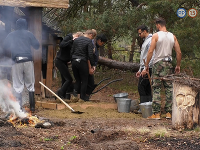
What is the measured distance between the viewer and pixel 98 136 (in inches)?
239

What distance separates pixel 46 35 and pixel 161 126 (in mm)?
5944

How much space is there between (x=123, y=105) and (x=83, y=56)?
1.62 meters

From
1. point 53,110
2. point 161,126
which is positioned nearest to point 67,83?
point 53,110

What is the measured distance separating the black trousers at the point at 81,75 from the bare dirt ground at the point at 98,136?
2.03 m

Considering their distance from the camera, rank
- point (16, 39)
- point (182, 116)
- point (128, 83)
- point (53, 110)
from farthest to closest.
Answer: point (128, 83), point (53, 110), point (16, 39), point (182, 116)

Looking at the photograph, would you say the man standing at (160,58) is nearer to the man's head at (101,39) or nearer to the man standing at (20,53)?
the man's head at (101,39)

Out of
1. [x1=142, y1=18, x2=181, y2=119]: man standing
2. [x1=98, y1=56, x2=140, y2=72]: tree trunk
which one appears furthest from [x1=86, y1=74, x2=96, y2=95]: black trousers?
[x1=98, y1=56, x2=140, y2=72]: tree trunk

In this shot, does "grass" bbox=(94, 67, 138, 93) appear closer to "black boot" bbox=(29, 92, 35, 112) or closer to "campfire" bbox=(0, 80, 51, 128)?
"black boot" bbox=(29, 92, 35, 112)

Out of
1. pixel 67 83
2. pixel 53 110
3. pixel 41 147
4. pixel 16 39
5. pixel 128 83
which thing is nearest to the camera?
pixel 41 147

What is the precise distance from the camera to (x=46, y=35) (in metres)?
11.9

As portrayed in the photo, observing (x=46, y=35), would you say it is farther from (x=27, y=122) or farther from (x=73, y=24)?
(x=27, y=122)

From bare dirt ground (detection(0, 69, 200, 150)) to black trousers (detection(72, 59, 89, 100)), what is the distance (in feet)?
6.66

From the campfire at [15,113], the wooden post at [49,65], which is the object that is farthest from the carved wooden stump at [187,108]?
the wooden post at [49,65]

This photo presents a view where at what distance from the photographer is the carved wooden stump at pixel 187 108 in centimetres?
665
